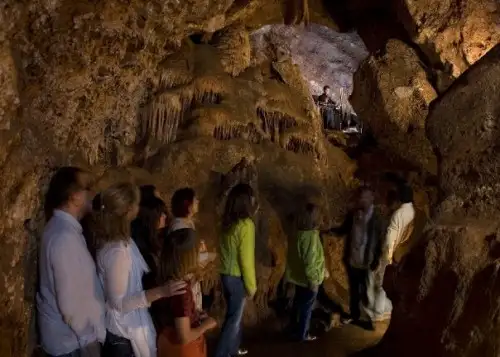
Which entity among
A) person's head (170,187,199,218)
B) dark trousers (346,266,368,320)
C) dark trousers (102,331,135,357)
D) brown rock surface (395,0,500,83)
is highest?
brown rock surface (395,0,500,83)

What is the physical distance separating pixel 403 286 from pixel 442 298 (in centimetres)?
43

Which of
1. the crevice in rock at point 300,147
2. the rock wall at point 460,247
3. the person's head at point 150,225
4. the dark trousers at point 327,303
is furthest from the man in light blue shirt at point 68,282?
the crevice in rock at point 300,147

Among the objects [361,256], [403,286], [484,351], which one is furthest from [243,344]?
[484,351]

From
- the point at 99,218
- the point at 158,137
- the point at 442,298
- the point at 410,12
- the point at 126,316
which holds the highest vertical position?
the point at 410,12

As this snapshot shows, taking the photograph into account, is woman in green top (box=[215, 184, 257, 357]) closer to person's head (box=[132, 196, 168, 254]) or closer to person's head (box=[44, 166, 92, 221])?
person's head (box=[132, 196, 168, 254])

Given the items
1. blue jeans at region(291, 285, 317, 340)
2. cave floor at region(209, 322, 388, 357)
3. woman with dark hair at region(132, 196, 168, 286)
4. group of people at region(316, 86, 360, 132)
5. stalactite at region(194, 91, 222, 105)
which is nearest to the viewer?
woman with dark hair at region(132, 196, 168, 286)

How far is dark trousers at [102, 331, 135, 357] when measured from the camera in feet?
11.3

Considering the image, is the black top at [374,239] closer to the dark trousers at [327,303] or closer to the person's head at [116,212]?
the dark trousers at [327,303]

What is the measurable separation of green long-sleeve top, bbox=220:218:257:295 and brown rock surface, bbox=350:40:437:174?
Answer: 20.6 ft

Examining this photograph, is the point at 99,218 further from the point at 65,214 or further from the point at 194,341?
the point at 194,341

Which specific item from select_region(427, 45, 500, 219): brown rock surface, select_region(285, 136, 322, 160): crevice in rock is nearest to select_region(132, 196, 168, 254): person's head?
select_region(427, 45, 500, 219): brown rock surface

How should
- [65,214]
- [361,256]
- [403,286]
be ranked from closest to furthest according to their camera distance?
1. [65,214]
2. [403,286]
3. [361,256]

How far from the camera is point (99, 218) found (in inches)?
136

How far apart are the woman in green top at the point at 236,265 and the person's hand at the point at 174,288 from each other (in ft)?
6.15
